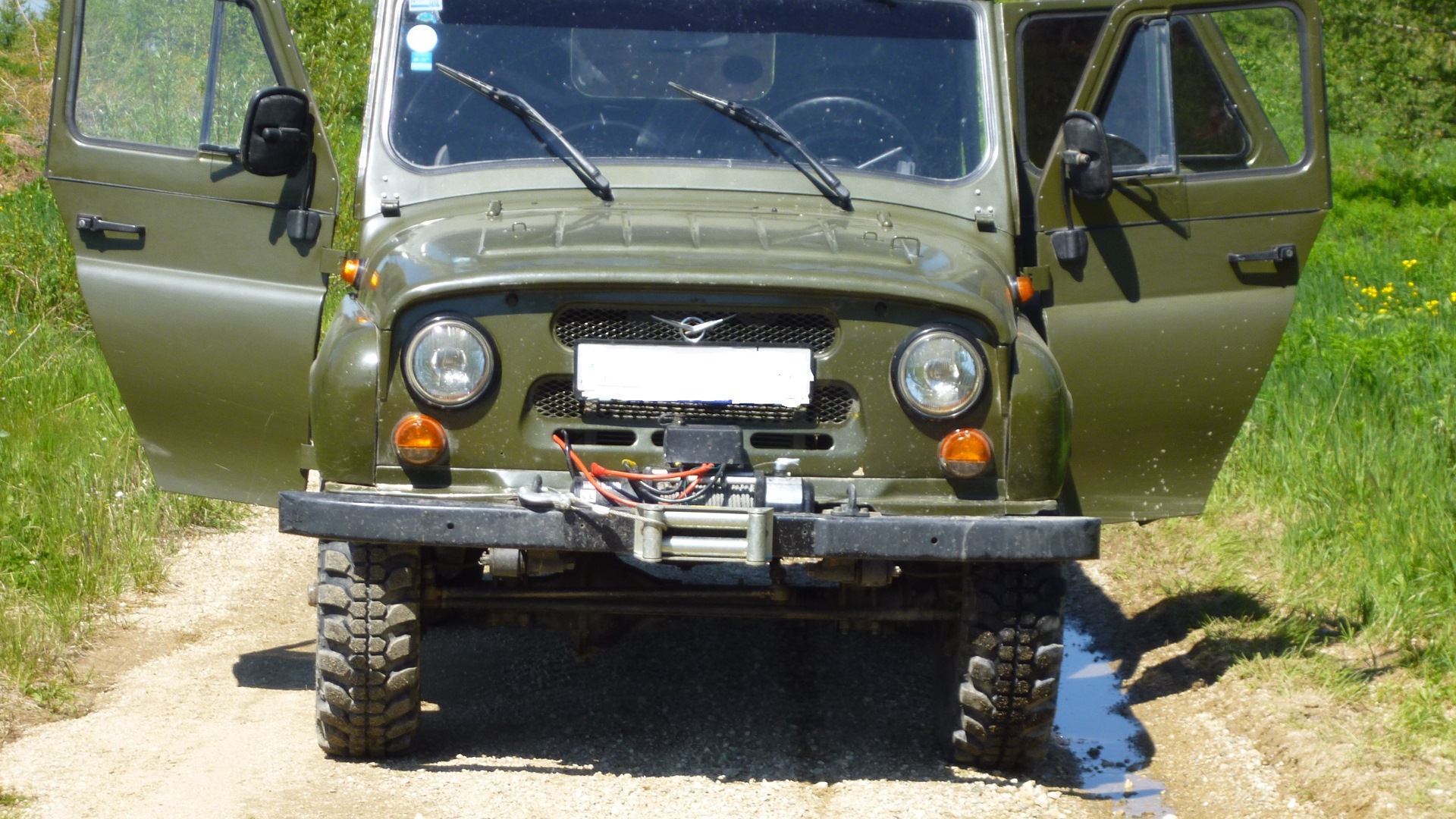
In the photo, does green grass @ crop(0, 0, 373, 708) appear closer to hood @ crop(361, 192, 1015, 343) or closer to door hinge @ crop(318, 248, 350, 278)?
door hinge @ crop(318, 248, 350, 278)

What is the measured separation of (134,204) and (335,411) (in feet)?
4.04

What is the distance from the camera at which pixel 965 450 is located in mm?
3842

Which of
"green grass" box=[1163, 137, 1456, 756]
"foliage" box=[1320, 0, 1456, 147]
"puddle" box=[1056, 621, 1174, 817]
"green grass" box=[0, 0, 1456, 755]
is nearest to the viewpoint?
"puddle" box=[1056, 621, 1174, 817]

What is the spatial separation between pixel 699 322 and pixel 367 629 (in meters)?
1.07

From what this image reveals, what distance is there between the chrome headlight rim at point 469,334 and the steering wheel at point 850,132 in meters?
1.26

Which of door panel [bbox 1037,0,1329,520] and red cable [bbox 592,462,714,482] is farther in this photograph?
door panel [bbox 1037,0,1329,520]

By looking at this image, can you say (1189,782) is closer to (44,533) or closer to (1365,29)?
(44,533)

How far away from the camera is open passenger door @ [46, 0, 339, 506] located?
452cm

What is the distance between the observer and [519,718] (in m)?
4.61

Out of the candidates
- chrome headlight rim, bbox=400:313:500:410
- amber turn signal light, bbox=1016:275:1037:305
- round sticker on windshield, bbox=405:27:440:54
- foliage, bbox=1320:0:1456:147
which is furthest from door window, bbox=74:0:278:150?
foliage, bbox=1320:0:1456:147

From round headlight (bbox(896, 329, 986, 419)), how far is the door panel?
87 cm

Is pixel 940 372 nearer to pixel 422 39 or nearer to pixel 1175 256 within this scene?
pixel 1175 256

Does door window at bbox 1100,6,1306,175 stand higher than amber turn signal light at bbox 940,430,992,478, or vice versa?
door window at bbox 1100,6,1306,175

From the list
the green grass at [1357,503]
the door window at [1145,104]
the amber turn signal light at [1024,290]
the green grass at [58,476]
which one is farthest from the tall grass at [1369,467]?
the green grass at [58,476]
